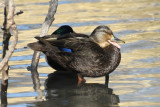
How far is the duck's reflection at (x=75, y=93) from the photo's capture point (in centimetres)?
794

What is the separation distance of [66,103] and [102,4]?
9.51 metres

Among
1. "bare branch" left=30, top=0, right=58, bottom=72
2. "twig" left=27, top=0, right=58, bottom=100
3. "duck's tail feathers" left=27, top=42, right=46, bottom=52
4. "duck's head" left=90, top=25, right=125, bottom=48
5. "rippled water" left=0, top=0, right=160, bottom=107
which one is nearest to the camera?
"rippled water" left=0, top=0, right=160, bottom=107

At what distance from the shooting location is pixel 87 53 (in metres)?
9.03

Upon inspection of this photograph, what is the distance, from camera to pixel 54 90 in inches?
348

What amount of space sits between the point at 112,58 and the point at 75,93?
1002 mm

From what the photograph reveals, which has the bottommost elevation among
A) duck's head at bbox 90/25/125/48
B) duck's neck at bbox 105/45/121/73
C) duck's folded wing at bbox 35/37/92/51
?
duck's neck at bbox 105/45/121/73

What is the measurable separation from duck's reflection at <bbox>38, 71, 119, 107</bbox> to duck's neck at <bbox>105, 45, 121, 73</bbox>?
33 cm

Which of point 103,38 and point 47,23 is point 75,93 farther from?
point 47,23

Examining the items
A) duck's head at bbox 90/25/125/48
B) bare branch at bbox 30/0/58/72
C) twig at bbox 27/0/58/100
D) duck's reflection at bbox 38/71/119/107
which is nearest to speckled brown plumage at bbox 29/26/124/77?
duck's head at bbox 90/25/125/48

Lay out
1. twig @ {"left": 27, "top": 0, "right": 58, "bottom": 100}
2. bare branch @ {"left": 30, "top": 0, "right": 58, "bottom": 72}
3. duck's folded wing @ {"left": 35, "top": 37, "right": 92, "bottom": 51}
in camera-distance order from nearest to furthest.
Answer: duck's folded wing @ {"left": 35, "top": 37, "right": 92, "bottom": 51}
twig @ {"left": 27, "top": 0, "right": 58, "bottom": 100}
bare branch @ {"left": 30, "top": 0, "right": 58, "bottom": 72}

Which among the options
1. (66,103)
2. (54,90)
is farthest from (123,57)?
(66,103)

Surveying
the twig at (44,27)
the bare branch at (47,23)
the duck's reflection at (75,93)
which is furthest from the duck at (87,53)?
the bare branch at (47,23)

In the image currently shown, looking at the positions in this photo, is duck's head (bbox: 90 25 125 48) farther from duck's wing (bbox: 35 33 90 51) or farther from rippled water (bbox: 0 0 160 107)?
rippled water (bbox: 0 0 160 107)

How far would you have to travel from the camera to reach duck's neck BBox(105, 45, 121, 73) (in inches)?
357
